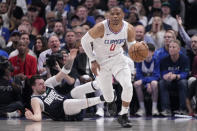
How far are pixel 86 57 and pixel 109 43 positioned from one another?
2952mm

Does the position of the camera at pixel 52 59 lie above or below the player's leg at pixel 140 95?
above

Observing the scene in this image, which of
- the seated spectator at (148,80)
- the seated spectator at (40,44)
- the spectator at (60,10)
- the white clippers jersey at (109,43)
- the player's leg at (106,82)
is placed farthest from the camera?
the spectator at (60,10)

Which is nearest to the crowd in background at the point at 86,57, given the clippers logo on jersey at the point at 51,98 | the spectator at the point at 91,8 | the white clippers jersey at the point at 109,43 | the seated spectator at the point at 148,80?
the seated spectator at the point at 148,80

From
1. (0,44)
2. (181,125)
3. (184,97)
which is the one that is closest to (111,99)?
(181,125)

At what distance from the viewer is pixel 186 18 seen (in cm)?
1447

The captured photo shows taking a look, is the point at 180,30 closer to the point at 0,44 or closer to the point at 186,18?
the point at 186,18

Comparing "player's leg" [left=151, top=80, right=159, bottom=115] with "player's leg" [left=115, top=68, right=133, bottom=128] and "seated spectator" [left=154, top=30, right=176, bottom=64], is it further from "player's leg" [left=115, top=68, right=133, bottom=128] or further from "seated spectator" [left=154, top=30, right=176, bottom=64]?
"player's leg" [left=115, top=68, right=133, bottom=128]

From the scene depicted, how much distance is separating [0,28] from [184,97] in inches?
214

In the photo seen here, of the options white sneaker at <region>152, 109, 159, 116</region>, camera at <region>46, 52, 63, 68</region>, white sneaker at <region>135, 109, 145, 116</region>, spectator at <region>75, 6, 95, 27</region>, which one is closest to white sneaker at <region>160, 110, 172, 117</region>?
white sneaker at <region>152, 109, 159, 116</region>

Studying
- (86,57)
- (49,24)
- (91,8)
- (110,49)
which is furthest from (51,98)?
(91,8)

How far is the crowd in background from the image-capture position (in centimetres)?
1124

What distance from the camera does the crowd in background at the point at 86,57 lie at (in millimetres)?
11242

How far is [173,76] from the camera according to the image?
37.8 feet

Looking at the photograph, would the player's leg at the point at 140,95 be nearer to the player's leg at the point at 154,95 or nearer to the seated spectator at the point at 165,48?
the player's leg at the point at 154,95
